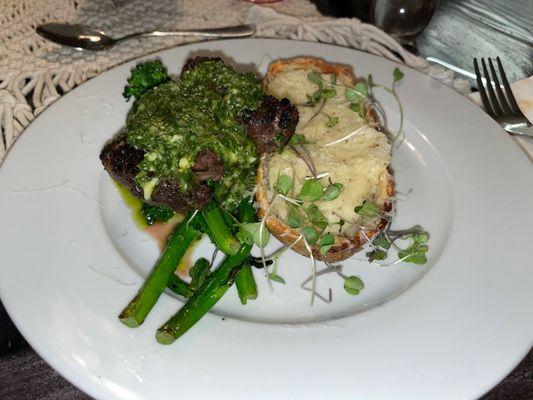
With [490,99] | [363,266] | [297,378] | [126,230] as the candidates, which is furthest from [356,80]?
[297,378]

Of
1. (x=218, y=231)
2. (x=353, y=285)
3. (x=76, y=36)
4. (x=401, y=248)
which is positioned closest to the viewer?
(x=353, y=285)

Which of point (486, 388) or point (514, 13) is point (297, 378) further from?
point (514, 13)

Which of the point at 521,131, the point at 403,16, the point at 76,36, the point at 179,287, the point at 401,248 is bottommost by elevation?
the point at 179,287

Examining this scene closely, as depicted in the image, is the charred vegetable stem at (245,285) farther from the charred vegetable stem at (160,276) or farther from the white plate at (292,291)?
the charred vegetable stem at (160,276)

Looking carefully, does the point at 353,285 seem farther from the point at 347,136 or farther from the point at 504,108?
the point at 504,108

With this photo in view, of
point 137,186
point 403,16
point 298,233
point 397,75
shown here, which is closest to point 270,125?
point 298,233

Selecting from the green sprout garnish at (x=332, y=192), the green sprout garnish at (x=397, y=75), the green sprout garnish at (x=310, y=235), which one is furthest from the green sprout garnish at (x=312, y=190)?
the green sprout garnish at (x=397, y=75)

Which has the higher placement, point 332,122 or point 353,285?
point 332,122
